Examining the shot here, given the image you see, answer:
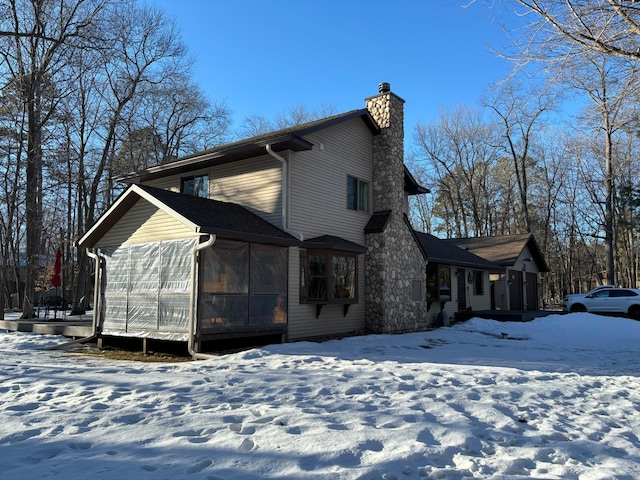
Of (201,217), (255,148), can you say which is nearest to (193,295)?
(201,217)

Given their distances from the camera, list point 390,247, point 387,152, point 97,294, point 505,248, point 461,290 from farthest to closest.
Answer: point 505,248 → point 461,290 → point 387,152 → point 390,247 → point 97,294

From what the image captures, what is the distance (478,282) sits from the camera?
2145cm

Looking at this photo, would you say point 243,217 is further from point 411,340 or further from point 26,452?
point 26,452

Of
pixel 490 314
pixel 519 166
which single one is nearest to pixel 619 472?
pixel 490 314

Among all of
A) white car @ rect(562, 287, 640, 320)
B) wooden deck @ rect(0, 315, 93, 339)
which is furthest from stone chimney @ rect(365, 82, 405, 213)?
white car @ rect(562, 287, 640, 320)

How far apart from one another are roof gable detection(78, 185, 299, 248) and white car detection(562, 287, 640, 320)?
16.5 meters

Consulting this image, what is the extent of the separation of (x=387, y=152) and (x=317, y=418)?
10.9m

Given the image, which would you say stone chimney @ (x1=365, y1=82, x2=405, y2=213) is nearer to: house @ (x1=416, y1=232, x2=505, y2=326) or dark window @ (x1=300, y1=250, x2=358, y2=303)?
dark window @ (x1=300, y1=250, x2=358, y2=303)

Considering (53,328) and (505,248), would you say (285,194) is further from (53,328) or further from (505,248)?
(505,248)

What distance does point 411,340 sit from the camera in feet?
39.9

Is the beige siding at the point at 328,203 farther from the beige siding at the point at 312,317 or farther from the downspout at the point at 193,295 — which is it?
the downspout at the point at 193,295

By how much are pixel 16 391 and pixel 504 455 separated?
19.4 ft

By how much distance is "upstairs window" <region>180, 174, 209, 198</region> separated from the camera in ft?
43.9

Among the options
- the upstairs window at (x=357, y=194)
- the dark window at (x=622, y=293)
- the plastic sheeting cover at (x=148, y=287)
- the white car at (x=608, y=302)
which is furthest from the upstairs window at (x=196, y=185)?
the dark window at (x=622, y=293)
